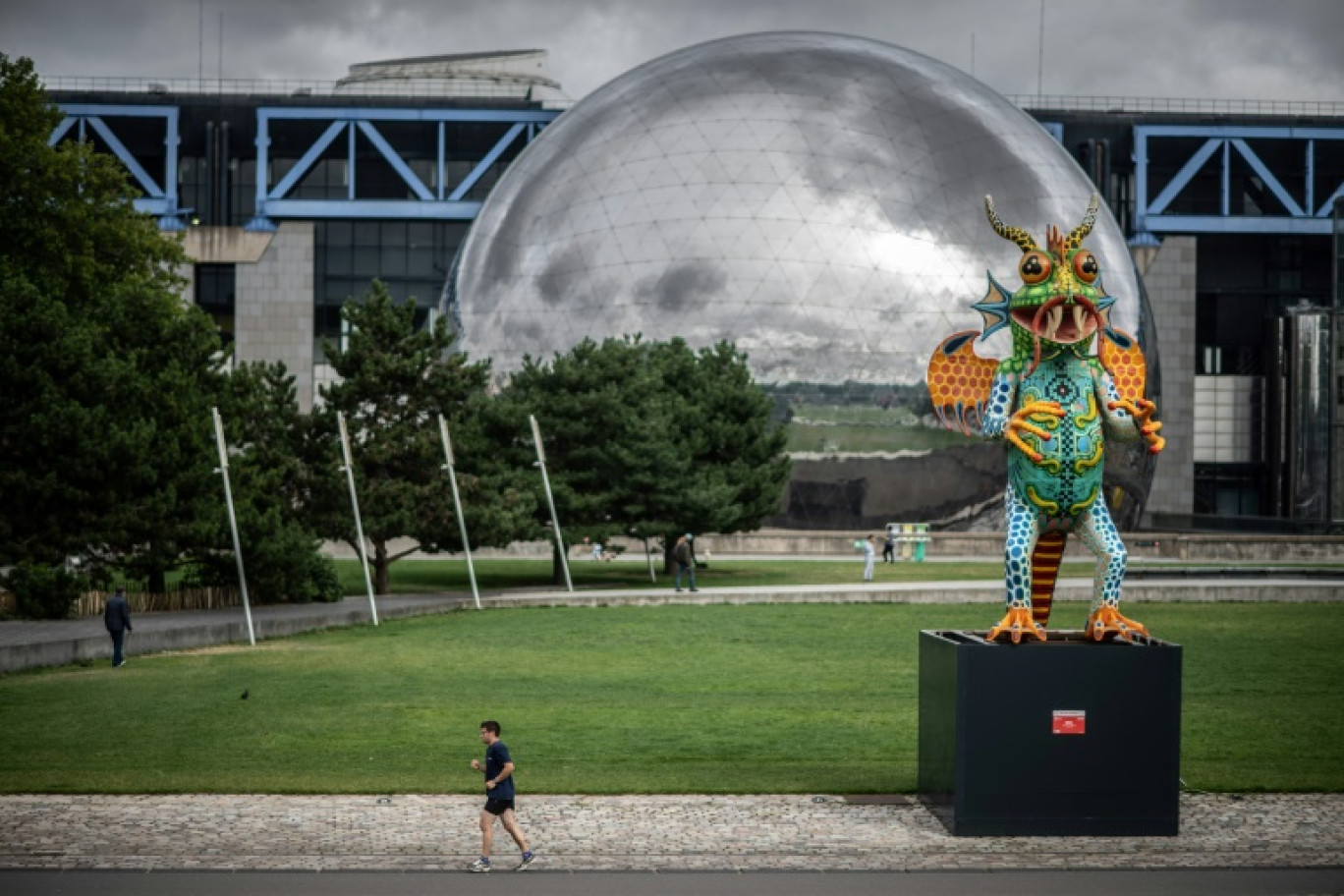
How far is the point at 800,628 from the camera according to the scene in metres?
31.5

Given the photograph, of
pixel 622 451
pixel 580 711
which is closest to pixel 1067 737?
pixel 580 711

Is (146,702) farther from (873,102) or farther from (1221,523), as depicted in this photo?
(1221,523)

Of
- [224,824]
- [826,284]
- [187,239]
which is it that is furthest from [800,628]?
[187,239]

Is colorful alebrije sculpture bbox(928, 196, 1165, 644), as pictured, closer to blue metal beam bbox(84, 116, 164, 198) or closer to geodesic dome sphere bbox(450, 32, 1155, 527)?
geodesic dome sphere bbox(450, 32, 1155, 527)

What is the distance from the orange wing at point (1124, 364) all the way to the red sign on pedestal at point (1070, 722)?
133 inches

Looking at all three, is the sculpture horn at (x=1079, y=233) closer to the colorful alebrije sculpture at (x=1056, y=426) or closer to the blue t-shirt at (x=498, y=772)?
the colorful alebrije sculpture at (x=1056, y=426)

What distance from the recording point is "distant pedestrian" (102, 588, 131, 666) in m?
Result: 25.8

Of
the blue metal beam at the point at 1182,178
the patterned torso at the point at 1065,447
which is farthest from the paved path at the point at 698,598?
the blue metal beam at the point at 1182,178

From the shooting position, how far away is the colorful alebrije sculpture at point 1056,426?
15602mm

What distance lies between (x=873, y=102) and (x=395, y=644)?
37.5 metres

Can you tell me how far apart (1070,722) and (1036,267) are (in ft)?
12.8

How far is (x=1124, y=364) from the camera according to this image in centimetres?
1695

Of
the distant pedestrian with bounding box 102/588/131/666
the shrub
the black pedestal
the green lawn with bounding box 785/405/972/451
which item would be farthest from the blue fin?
the green lawn with bounding box 785/405/972/451

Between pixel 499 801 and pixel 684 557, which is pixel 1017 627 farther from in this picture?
pixel 684 557
